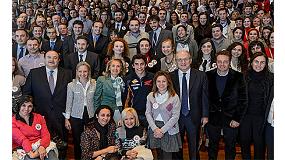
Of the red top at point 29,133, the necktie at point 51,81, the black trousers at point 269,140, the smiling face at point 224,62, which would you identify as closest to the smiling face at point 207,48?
the smiling face at point 224,62

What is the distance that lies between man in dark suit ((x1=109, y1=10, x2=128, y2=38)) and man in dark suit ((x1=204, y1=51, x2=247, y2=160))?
3.81ft

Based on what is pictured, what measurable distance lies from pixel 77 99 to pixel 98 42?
735mm

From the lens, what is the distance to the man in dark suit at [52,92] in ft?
19.3

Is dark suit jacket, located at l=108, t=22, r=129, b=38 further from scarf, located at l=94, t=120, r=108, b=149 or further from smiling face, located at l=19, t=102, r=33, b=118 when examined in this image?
smiling face, located at l=19, t=102, r=33, b=118

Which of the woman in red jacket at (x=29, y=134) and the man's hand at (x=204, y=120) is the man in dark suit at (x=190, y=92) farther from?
the woman in red jacket at (x=29, y=134)

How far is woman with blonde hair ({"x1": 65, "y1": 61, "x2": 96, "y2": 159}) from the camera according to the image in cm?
583

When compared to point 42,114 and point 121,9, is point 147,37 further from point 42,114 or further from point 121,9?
point 42,114

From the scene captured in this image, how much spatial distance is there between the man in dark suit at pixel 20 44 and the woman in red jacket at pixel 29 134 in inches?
20.5

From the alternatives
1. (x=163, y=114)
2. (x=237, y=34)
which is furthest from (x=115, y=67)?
(x=237, y=34)

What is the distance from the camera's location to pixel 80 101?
588 cm

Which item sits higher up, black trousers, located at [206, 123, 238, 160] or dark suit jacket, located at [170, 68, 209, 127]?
dark suit jacket, located at [170, 68, 209, 127]

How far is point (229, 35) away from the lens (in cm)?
575

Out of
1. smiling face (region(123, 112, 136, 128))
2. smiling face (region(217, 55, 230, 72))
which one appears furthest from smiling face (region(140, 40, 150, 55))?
smiling face (region(217, 55, 230, 72))
